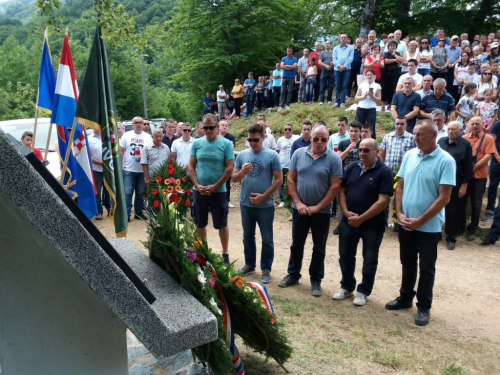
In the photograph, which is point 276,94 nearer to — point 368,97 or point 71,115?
point 368,97

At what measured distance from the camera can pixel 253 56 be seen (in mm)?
26875

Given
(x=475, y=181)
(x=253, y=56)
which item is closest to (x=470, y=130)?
(x=475, y=181)

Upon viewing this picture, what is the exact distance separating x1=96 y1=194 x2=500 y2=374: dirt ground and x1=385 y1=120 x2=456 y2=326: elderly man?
443 mm

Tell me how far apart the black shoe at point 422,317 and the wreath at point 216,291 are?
2058 millimetres

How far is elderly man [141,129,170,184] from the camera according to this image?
885cm

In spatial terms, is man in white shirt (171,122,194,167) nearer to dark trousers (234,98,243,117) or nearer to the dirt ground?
the dirt ground

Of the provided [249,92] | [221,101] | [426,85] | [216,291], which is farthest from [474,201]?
[221,101]

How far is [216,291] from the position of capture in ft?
10.2

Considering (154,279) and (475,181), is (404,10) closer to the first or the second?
(475,181)

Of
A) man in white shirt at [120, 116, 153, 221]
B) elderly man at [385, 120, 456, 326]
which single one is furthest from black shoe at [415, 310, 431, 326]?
man in white shirt at [120, 116, 153, 221]

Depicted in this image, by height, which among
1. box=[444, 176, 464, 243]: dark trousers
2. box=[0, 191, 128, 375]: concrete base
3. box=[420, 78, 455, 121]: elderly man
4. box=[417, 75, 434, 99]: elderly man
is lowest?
box=[444, 176, 464, 243]: dark trousers

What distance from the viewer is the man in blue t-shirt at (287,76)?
15.8 metres

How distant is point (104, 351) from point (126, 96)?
4606 centimetres

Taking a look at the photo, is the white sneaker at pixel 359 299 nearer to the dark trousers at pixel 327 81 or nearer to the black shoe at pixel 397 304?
the black shoe at pixel 397 304
